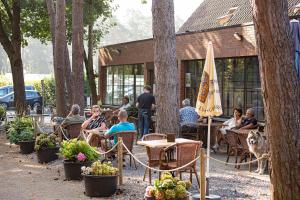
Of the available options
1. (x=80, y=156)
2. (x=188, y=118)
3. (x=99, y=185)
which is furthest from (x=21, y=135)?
(x=99, y=185)

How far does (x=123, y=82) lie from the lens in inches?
1131

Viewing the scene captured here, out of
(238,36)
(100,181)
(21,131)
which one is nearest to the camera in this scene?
(100,181)

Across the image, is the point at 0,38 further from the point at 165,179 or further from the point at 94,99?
the point at 165,179

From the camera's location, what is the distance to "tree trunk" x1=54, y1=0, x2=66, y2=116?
20844mm

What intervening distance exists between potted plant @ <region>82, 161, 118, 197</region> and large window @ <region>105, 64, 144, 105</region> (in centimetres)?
1630

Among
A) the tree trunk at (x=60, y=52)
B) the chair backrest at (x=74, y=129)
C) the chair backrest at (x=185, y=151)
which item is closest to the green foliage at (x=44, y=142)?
the chair backrest at (x=74, y=129)

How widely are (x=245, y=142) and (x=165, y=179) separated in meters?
5.09

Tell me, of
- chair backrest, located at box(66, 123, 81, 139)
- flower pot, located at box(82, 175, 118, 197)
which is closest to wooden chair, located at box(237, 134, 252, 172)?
flower pot, located at box(82, 175, 118, 197)

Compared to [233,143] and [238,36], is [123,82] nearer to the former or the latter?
[238,36]

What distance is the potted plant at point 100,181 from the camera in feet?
31.9

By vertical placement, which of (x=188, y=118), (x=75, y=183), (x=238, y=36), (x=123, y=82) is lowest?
(x=75, y=183)

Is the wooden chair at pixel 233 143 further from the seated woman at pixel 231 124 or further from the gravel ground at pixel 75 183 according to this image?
the seated woman at pixel 231 124

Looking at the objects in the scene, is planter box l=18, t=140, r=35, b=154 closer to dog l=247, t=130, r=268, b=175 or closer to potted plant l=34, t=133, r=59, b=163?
potted plant l=34, t=133, r=59, b=163

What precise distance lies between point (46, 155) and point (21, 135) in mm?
2794
